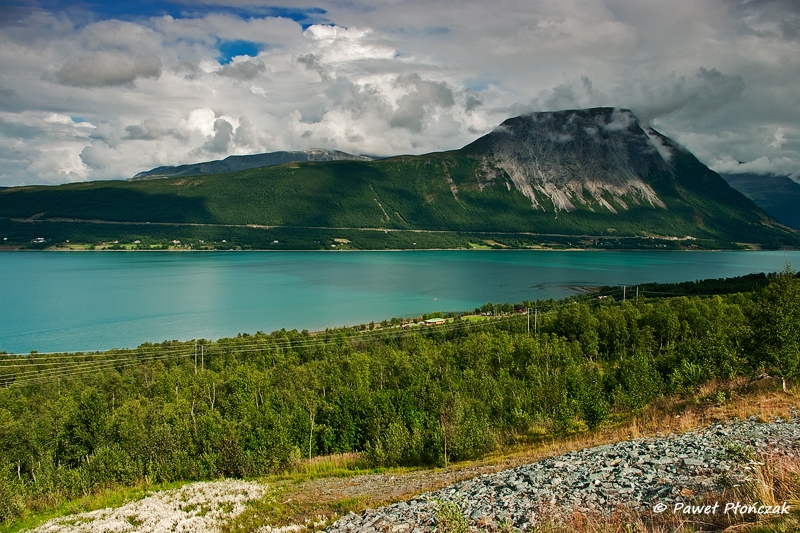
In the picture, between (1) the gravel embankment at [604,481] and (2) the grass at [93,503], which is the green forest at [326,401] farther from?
(1) the gravel embankment at [604,481]

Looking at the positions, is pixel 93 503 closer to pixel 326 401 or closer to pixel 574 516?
pixel 326 401

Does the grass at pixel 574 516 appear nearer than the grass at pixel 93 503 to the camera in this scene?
Yes

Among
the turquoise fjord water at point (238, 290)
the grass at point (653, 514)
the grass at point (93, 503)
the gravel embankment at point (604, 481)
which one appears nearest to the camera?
the grass at point (653, 514)

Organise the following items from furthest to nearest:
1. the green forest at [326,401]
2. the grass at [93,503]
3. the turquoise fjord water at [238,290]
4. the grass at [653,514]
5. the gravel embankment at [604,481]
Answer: the turquoise fjord water at [238,290] < the green forest at [326,401] < the grass at [93,503] < the gravel embankment at [604,481] < the grass at [653,514]

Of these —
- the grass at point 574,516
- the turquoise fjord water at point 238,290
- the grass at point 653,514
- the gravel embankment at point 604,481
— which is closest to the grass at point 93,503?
the grass at point 574,516

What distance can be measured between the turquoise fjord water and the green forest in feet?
84.3

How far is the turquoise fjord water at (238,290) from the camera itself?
3088 inches

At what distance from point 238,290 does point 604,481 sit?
112589mm

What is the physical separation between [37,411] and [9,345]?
40.8 m

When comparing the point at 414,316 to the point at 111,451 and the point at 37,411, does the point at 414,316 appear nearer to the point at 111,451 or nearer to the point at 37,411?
the point at 37,411

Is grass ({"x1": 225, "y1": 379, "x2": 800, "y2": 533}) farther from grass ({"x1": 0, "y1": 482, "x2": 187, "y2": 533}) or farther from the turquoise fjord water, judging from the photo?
the turquoise fjord water

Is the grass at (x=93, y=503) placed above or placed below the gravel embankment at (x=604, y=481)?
below

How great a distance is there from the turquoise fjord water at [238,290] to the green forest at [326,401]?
84.3 ft

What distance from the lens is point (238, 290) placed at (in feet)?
A: 378
